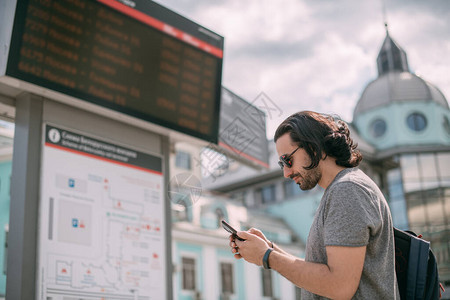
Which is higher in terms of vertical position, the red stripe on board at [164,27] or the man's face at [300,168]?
the red stripe on board at [164,27]

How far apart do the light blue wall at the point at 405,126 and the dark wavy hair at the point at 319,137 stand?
32508mm

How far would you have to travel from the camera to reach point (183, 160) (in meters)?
34.5

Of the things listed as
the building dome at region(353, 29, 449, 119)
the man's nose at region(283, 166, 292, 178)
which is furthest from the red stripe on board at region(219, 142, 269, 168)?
the building dome at region(353, 29, 449, 119)

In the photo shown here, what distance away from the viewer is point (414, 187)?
32.1 meters

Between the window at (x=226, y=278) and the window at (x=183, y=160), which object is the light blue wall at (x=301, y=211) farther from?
the window at (x=226, y=278)

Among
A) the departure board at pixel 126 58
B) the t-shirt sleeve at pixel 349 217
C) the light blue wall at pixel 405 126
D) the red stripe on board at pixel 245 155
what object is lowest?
the t-shirt sleeve at pixel 349 217

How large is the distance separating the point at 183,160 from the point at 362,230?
32.4 m

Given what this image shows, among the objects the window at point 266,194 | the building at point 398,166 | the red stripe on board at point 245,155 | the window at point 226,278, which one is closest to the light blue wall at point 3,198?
the red stripe on board at point 245,155

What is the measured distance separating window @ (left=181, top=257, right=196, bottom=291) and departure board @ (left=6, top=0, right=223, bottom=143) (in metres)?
16.9

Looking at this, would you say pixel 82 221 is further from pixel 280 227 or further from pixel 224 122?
pixel 280 227

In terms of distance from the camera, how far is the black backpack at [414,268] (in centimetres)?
247

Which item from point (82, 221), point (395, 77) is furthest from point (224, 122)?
point (395, 77)

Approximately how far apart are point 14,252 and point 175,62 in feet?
9.95

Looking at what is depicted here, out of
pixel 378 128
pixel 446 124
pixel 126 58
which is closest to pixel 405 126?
pixel 378 128
